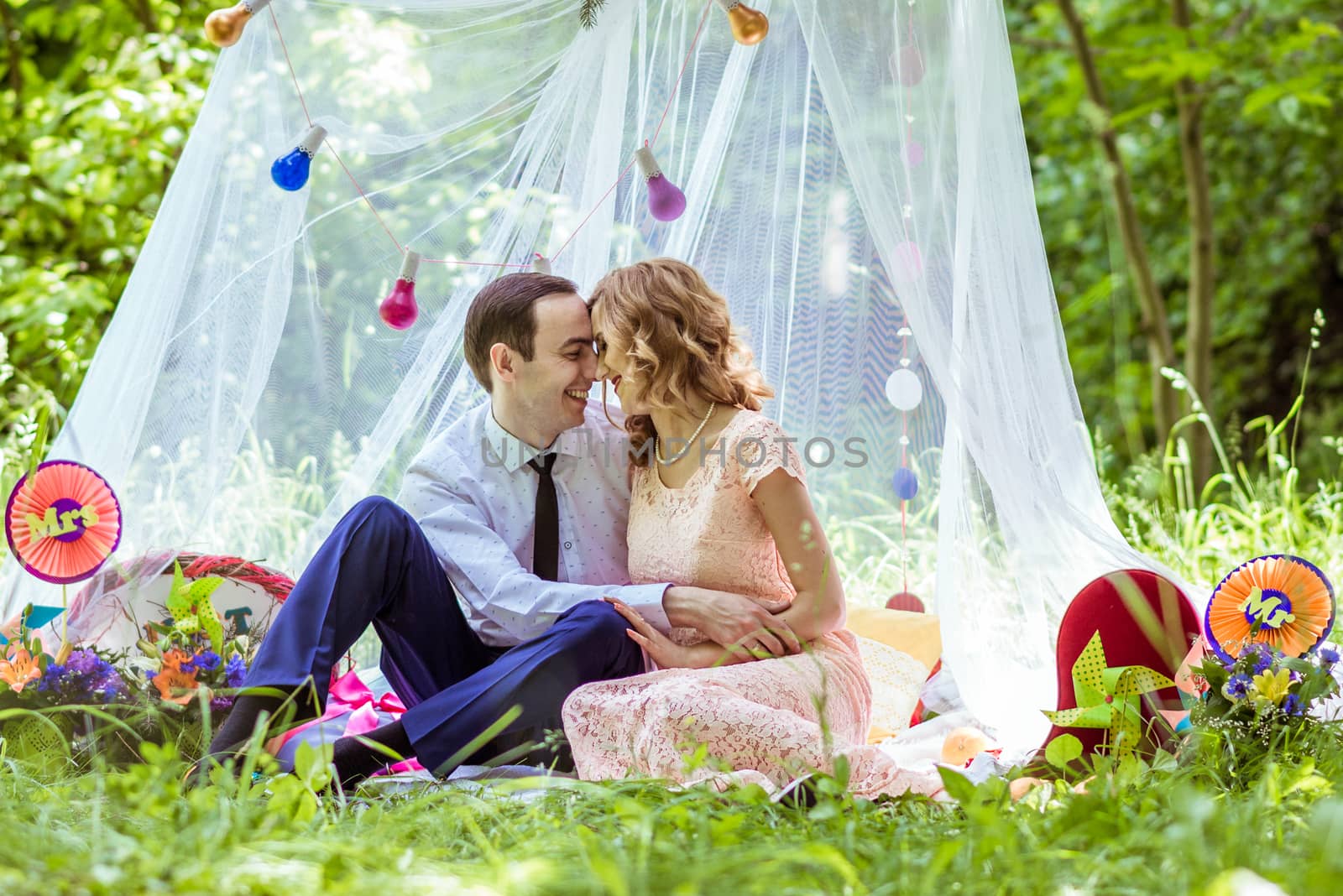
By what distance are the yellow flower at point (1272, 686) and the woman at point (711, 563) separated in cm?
51

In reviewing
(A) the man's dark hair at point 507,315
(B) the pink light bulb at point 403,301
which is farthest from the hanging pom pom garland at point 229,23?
(A) the man's dark hair at point 507,315

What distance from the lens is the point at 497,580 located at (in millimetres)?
2197

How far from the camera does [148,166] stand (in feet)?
13.3

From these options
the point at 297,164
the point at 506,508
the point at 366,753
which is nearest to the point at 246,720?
the point at 366,753

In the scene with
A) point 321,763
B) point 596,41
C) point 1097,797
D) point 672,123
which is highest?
point 596,41

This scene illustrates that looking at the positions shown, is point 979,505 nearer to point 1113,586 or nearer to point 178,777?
point 1113,586

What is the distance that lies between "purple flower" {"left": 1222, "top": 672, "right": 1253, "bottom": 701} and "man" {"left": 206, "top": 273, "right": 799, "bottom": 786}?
0.69 m

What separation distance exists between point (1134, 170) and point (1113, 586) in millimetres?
5113

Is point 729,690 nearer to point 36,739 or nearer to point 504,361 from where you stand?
point 504,361

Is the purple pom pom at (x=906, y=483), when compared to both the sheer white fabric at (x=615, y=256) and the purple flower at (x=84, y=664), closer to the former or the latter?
the sheer white fabric at (x=615, y=256)

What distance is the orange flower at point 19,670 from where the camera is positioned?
6.77 ft

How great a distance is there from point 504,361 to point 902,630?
1.04 metres

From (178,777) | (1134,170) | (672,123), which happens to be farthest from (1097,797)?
(1134,170)

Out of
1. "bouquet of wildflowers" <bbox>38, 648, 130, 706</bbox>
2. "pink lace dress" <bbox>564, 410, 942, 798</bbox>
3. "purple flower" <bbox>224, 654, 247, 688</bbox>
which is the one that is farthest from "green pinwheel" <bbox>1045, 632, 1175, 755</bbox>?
"bouquet of wildflowers" <bbox>38, 648, 130, 706</bbox>
